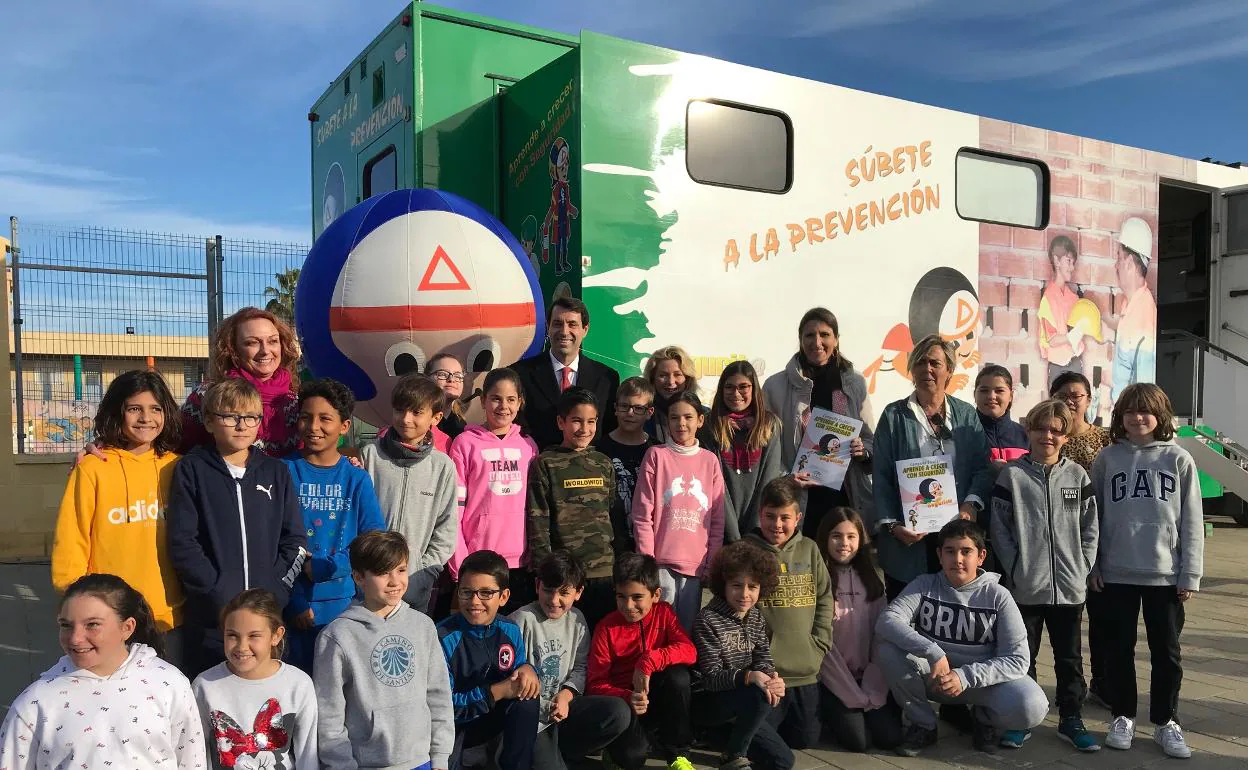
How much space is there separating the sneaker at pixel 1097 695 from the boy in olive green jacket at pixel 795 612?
1.51m

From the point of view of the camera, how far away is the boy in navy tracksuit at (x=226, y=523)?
303 centimetres

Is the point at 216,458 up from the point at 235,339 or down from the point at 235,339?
down

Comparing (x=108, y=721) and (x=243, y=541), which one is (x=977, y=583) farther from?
(x=108, y=721)

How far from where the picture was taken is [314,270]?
4.23 meters

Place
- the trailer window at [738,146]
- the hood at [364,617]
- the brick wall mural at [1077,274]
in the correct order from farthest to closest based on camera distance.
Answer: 1. the brick wall mural at [1077,274]
2. the trailer window at [738,146]
3. the hood at [364,617]

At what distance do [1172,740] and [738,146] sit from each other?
3761 mm

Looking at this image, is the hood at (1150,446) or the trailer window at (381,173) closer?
the hood at (1150,446)

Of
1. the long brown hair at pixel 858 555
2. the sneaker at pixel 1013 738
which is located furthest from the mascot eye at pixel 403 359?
the sneaker at pixel 1013 738

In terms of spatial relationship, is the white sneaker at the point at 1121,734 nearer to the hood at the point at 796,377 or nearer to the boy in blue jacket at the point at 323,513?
the hood at the point at 796,377

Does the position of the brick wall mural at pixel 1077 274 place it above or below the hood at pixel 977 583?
above

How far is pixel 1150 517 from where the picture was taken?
13.0 ft

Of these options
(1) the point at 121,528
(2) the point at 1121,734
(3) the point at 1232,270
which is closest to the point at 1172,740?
(2) the point at 1121,734

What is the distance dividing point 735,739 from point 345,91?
5.21 meters

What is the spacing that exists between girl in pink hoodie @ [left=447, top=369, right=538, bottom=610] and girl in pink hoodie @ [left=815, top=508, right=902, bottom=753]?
1.36m
